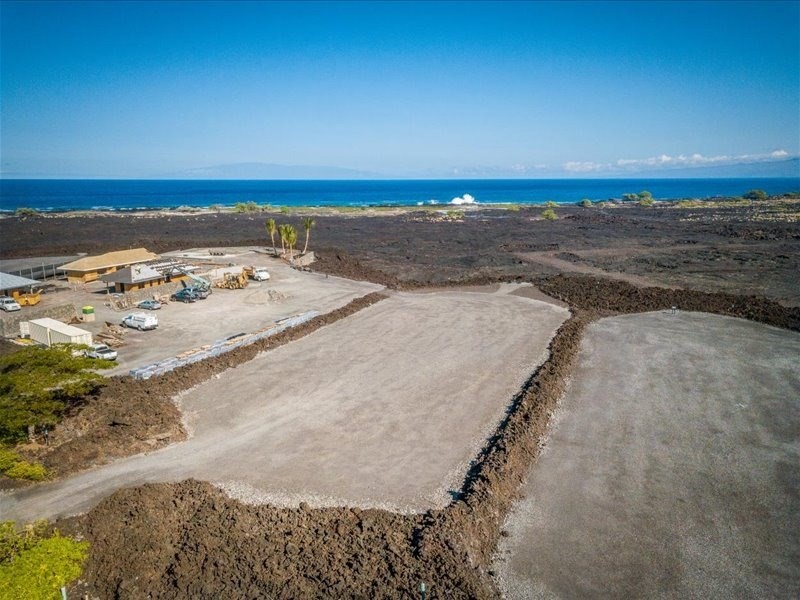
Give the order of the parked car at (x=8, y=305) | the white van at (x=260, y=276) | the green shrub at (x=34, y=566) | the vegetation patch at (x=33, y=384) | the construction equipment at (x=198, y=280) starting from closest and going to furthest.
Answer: the green shrub at (x=34, y=566), the vegetation patch at (x=33, y=384), the parked car at (x=8, y=305), the construction equipment at (x=198, y=280), the white van at (x=260, y=276)

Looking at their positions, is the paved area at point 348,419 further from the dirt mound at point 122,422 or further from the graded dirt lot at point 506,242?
the graded dirt lot at point 506,242

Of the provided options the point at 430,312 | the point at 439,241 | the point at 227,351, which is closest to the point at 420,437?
the point at 227,351

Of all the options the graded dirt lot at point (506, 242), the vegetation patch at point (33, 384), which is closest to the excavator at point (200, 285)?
the graded dirt lot at point (506, 242)

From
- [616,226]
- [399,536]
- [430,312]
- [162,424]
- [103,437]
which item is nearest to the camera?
[399,536]

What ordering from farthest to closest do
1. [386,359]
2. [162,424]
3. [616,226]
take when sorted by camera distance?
[616,226], [386,359], [162,424]

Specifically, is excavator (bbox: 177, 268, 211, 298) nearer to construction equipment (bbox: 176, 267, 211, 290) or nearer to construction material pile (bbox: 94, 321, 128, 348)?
construction equipment (bbox: 176, 267, 211, 290)

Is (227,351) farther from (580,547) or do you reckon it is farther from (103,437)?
(580,547)

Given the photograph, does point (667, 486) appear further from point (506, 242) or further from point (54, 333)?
point (506, 242)
